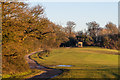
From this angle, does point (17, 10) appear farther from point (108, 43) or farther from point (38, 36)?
point (108, 43)

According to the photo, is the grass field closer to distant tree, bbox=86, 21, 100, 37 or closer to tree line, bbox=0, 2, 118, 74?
tree line, bbox=0, 2, 118, 74

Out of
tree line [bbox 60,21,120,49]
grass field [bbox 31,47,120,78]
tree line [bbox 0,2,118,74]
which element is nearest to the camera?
grass field [bbox 31,47,120,78]

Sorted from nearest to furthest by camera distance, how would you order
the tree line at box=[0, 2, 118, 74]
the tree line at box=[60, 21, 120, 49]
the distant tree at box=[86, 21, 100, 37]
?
the tree line at box=[0, 2, 118, 74] < the tree line at box=[60, 21, 120, 49] < the distant tree at box=[86, 21, 100, 37]

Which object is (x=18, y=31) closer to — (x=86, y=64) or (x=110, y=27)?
(x=86, y=64)

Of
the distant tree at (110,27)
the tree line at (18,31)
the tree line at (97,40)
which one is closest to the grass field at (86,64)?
the tree line at (18,31)

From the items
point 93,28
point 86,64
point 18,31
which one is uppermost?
point 93,28

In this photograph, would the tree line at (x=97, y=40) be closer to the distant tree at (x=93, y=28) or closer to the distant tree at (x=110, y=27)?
the distant tree at (x=93, y=28)

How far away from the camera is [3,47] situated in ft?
57.3

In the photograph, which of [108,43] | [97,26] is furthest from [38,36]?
[97,26]

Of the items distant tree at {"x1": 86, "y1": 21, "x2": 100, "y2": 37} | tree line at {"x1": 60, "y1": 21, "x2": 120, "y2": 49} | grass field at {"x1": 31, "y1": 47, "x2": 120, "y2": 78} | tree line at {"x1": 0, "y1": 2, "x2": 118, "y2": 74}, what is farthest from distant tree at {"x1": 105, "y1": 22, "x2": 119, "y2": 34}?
tree line at {"x1": 0, "y1": 2, "x2": 118, "y2": 74}

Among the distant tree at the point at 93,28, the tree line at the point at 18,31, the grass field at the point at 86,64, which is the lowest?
the grass field at the point at 86,64

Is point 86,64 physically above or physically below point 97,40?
below

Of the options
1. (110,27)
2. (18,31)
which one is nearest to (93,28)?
(110,27)

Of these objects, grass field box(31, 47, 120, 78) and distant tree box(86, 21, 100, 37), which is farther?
distant tree box(86, 21, 100, 37)
